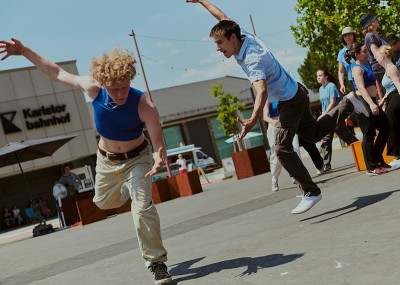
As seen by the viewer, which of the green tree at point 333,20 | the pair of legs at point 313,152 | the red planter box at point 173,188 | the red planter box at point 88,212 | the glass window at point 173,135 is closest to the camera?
the pair of legs at point 313,152

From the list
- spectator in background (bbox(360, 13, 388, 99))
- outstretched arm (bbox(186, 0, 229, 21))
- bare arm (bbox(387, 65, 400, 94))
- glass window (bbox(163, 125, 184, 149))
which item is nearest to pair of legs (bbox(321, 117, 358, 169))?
spectator in background (bbox(360, 13, 388, 99))

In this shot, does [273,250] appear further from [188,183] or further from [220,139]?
[220,139]

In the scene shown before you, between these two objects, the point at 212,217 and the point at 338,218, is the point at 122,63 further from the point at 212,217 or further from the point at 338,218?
the point at 212,217

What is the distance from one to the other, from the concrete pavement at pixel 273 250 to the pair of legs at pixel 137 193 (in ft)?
0.91

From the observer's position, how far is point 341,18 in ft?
110

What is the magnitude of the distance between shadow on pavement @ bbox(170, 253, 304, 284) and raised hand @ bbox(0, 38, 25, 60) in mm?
2407

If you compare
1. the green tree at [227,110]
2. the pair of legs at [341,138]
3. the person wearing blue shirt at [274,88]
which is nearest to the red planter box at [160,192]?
the pair of legs at [341,138]

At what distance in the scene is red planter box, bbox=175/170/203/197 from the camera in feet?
65.1

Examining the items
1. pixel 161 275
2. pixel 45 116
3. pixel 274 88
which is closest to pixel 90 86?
pixel 161 275

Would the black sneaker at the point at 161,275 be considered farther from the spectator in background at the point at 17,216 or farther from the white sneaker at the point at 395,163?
the spectator in background at the point at 17,216

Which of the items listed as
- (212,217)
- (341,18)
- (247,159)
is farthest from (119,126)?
(341,18)

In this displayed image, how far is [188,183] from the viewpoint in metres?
19.8

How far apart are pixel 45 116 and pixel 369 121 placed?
29.6 meters

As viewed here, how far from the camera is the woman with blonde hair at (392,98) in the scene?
8508mm
